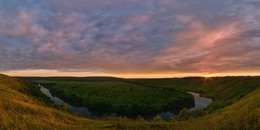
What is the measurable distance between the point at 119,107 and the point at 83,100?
816 inches

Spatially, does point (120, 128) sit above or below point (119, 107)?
above

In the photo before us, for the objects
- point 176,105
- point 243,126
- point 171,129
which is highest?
point 243,126

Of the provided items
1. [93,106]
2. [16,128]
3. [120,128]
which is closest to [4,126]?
[16,128]

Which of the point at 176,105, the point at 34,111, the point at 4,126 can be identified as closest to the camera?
the point at 4,126

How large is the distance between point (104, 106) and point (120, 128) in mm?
39468

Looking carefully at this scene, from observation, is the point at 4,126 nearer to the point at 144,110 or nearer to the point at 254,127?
the point at 254,127

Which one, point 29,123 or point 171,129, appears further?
point 171,129

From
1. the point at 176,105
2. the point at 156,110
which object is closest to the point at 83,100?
the point at 156,110

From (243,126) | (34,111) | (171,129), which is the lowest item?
(171,129)

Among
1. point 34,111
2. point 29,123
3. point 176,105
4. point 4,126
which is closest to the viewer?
point 4,126

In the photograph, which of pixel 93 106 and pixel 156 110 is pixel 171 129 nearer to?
pixel 156 110

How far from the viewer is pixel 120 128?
29.5 ft

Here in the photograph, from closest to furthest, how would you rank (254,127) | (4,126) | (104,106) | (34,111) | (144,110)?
(254,127) → (4,126) → (34,111) → (144,110) → (104,106)

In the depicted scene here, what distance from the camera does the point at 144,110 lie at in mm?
41656
